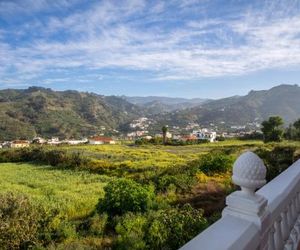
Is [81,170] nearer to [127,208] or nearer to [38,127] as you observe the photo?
[127,208]

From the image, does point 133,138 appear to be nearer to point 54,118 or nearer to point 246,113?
point 54,118

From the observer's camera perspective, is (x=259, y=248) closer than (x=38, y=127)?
Yes

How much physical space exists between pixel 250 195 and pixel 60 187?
21.3 metres

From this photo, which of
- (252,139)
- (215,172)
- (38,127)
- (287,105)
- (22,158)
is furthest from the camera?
(287,105)

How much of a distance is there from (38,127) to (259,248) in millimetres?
120855

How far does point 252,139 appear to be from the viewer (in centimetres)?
5194

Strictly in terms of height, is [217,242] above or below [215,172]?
above

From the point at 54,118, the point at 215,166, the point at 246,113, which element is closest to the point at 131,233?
the point at 215,166

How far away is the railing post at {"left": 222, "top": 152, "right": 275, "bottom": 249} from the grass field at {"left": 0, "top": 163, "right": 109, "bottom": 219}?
40.1ft

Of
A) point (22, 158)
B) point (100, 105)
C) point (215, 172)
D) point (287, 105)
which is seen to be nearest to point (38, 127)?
point (100, 105)

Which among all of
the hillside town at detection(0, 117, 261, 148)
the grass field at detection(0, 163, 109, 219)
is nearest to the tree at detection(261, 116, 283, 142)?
the hillside town at detection(0, 117, 261, 148)

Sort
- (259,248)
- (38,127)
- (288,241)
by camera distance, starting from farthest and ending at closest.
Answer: (38,127), (288,241), (259,248)

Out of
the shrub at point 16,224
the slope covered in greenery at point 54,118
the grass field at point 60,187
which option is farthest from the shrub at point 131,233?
the slope covered in greenery at point 54,118

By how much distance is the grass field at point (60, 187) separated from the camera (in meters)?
15.2
